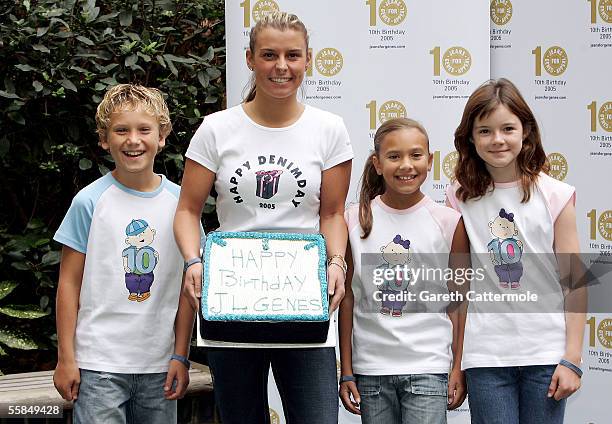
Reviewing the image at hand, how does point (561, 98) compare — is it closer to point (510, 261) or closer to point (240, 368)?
point (510, 261)

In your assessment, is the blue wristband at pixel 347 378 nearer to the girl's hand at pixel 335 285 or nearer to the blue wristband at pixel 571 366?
the girl's hand at pixel 335 285

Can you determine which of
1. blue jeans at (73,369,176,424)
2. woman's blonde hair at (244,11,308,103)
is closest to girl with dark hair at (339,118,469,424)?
woman's blonde hair at (244,11,308,103)

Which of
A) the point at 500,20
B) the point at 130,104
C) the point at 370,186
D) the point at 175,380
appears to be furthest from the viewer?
the point at 500,20

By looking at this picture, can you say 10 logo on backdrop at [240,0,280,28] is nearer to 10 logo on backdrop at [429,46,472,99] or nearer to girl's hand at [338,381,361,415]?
10 logo on backdrop at [429,46,472,99]

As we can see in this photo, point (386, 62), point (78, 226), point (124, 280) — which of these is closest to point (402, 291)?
point (124, 280)

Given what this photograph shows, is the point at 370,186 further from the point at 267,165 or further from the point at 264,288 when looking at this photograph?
the point at 264,288

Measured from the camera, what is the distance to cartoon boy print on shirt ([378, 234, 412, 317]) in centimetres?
264

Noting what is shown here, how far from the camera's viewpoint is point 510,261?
263cm

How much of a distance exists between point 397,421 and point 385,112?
5.92 ft

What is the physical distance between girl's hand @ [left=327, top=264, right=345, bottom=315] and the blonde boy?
48cm

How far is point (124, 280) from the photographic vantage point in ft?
8.55

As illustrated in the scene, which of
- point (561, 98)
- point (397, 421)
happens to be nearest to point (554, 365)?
point (397, 421)

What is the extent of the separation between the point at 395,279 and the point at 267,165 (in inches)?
21.7

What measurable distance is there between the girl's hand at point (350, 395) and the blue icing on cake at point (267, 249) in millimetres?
405
